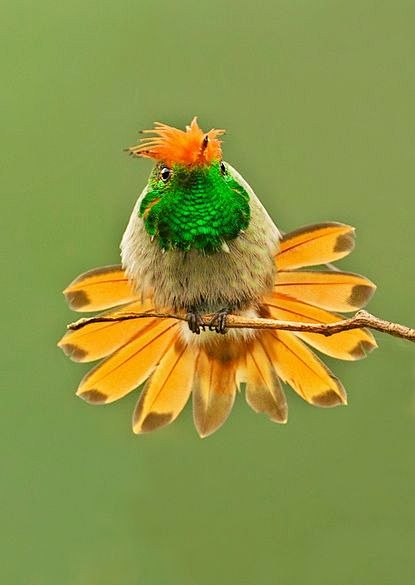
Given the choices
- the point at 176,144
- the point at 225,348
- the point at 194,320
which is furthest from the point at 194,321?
the point at 176,144

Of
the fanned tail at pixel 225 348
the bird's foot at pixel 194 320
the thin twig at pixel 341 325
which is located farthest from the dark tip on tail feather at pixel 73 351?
the thin twig at pixel 341 325

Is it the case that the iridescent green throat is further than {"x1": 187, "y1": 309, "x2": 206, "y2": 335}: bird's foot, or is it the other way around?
{"x1": 187, "y1": 309, "x2": 206, "y2": 335}: bird's foot

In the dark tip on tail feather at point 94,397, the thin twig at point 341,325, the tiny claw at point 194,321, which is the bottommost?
the dark tip on tail feather at point 94,397

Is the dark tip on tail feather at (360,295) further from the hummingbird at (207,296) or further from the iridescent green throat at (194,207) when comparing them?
the iridescent green throat at (194,207)

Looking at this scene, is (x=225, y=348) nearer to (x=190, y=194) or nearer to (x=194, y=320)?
(x=194, y=320)

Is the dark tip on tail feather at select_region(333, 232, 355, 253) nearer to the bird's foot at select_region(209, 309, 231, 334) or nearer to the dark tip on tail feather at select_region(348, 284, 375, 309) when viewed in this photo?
the dark tip on tail feather at select_region(348, 284, 375, 309)

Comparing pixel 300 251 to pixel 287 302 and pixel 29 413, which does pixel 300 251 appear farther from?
pixel 29 413

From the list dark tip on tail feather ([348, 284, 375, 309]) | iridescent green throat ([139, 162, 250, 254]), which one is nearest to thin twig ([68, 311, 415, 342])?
iridescent green throat ([139, 162, 250, 254])

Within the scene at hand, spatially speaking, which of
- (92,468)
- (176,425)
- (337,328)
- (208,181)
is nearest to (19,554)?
(92,468)
